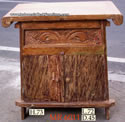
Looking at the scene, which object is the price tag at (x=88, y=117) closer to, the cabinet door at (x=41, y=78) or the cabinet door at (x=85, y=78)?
the cabinet door at (x=85, y=78)

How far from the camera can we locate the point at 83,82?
10.3ft

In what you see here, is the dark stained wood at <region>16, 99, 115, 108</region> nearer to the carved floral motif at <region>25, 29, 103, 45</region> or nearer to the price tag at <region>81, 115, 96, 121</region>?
the price tag at <region>81, 115, 96, 121</region>

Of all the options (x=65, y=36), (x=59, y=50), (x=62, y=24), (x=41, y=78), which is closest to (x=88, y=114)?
(x=41, y=78)

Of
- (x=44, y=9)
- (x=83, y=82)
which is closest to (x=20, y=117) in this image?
(x=83, y=82)

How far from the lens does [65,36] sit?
3.00 meters

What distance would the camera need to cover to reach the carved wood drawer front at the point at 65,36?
2984 mm

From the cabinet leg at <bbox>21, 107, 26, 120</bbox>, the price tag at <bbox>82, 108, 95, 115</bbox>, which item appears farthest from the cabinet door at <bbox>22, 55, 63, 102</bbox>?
the price tag at <bbox>82, 108, 95, 115</bbox>

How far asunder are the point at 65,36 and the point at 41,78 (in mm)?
480

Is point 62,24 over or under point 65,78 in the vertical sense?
over

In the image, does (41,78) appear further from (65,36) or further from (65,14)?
(65,14)

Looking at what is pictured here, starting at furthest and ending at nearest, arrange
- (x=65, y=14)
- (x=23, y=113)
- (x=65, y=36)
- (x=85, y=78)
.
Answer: (x=23, y=113) < (x=85, y=78) < (x=65, y=36) < (x=65, y=14)

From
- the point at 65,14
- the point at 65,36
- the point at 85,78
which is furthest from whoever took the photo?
the point at 85,78

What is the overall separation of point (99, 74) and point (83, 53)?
0.26 metres

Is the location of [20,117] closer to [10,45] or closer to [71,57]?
[71,57]
